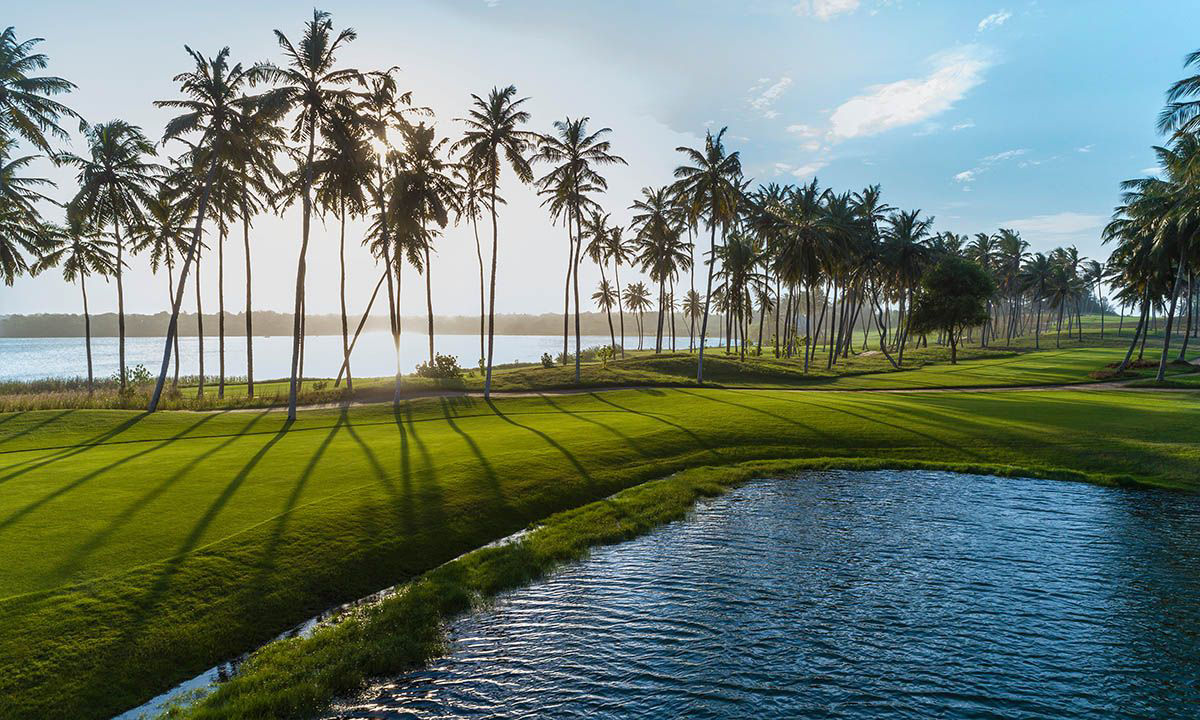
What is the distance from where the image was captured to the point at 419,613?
38.2 ft

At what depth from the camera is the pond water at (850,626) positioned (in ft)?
28.8

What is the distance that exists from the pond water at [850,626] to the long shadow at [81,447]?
1875 centimetres

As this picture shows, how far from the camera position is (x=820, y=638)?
10586 mm

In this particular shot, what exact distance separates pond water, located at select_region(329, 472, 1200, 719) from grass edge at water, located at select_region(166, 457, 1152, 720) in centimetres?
56

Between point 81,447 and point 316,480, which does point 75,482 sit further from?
point 81,447

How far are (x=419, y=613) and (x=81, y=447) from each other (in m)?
23.0

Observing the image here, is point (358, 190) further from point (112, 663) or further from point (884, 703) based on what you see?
point (884, 703)

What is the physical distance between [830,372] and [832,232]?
1658cm

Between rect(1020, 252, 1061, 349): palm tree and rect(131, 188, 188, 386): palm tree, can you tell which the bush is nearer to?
rect(131, 188, 188, 386): palm tree

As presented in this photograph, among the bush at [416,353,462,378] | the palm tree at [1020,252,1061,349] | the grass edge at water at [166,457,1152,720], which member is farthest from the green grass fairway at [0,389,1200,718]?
the palm tree at [1020,252,1061,349]

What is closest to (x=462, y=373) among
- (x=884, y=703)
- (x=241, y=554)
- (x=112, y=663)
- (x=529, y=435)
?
(x=529, y=435)

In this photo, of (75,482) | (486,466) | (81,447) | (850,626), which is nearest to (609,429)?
(486,466)

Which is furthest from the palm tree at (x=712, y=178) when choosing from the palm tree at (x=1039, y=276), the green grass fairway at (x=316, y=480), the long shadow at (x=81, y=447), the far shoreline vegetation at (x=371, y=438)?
the palm tree at (x=1039, y=276)

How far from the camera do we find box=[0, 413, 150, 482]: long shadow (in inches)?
741
